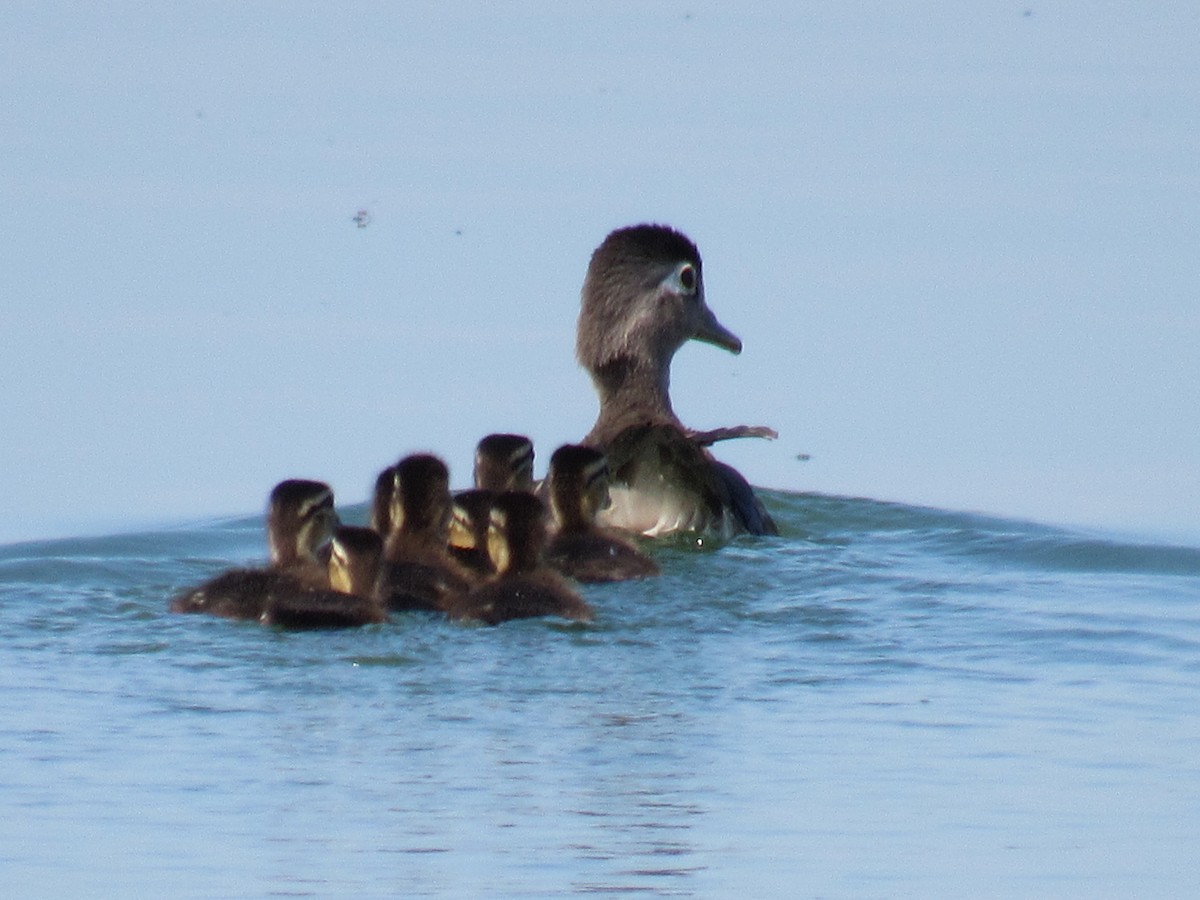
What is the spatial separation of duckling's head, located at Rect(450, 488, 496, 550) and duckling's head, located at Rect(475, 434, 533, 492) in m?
0.67

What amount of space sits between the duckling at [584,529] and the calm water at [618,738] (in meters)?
0.16

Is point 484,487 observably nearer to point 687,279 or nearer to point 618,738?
point 687,279

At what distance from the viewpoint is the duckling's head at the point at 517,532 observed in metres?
8.78

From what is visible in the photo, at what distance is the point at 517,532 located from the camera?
8789 mm

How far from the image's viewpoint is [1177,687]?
7992 mm

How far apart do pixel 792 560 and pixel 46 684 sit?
335cm

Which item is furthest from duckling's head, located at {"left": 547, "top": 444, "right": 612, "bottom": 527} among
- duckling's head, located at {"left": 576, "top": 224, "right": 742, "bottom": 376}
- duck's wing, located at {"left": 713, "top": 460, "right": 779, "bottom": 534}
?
duckling's head, located at {"left": 576, "top": 224, "right": 742, "bottom": 376}

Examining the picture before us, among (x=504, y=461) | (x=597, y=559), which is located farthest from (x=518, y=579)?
(x=504, y=461)

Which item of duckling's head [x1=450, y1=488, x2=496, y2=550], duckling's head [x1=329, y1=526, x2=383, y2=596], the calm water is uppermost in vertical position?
duckling's head [x1=450, y1=488, x2=496, y2=550]

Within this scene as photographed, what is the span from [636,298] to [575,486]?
188cm

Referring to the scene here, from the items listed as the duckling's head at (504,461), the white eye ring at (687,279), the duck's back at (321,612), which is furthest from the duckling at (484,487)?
the white eye ring at (687,279)

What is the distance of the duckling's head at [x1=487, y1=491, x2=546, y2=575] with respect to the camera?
878 centimetres

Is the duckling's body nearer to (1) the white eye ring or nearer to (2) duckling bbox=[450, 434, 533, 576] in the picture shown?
(2) duckling bbox=[450, 434, 533, 576]

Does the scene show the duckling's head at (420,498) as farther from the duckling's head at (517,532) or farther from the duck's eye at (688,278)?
the duck's eye at (688,278)
